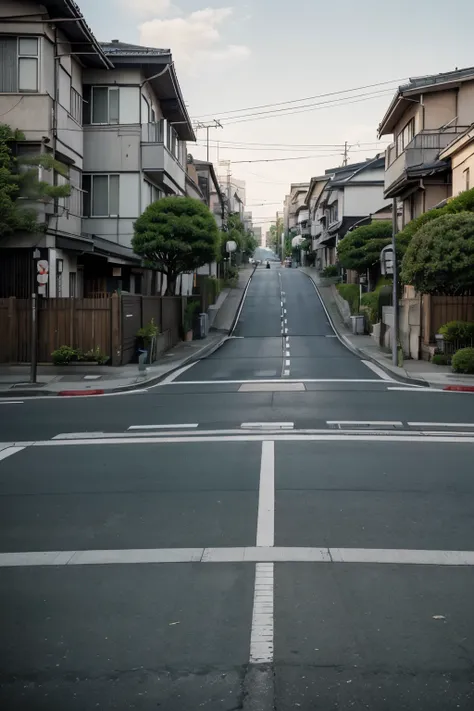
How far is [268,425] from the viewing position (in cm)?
1620

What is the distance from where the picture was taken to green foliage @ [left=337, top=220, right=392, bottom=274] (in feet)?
168

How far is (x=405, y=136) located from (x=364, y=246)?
845 centimetres

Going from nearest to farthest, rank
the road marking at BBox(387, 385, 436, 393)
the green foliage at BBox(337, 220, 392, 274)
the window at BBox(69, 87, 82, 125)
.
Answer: the road marking at BBox(387, 385, 436, 393), the window at BBox(69, 87, 82, 125), the green foliage at BBox(337, 220, 392, 274)

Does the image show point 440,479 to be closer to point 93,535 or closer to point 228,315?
point 93,535

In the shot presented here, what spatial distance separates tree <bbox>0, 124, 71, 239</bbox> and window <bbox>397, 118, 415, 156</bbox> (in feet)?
71.7

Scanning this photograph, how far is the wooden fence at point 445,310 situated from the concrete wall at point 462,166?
270 inches

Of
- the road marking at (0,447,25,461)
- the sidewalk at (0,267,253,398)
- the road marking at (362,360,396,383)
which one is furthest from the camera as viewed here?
the road marking at (362,360,396,383)

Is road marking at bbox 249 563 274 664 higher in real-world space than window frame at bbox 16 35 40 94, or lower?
lower

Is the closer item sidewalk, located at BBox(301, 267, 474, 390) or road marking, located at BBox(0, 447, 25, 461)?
road marking, located at BBox(0, 447, 25, 461)

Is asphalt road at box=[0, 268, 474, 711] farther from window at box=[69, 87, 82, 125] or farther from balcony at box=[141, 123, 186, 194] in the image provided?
balcony at box=[141, 123, 186, 194]

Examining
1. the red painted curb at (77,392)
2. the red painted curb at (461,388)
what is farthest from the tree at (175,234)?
the red painted curb at (461,388)

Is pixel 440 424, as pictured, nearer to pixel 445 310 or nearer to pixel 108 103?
pixel 445 310

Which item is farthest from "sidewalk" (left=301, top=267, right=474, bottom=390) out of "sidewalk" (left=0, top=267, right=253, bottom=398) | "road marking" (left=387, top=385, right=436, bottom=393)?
"sidewalk" (left=0, top=267, right=253, bottom=398)

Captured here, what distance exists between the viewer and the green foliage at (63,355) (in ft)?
89.2
